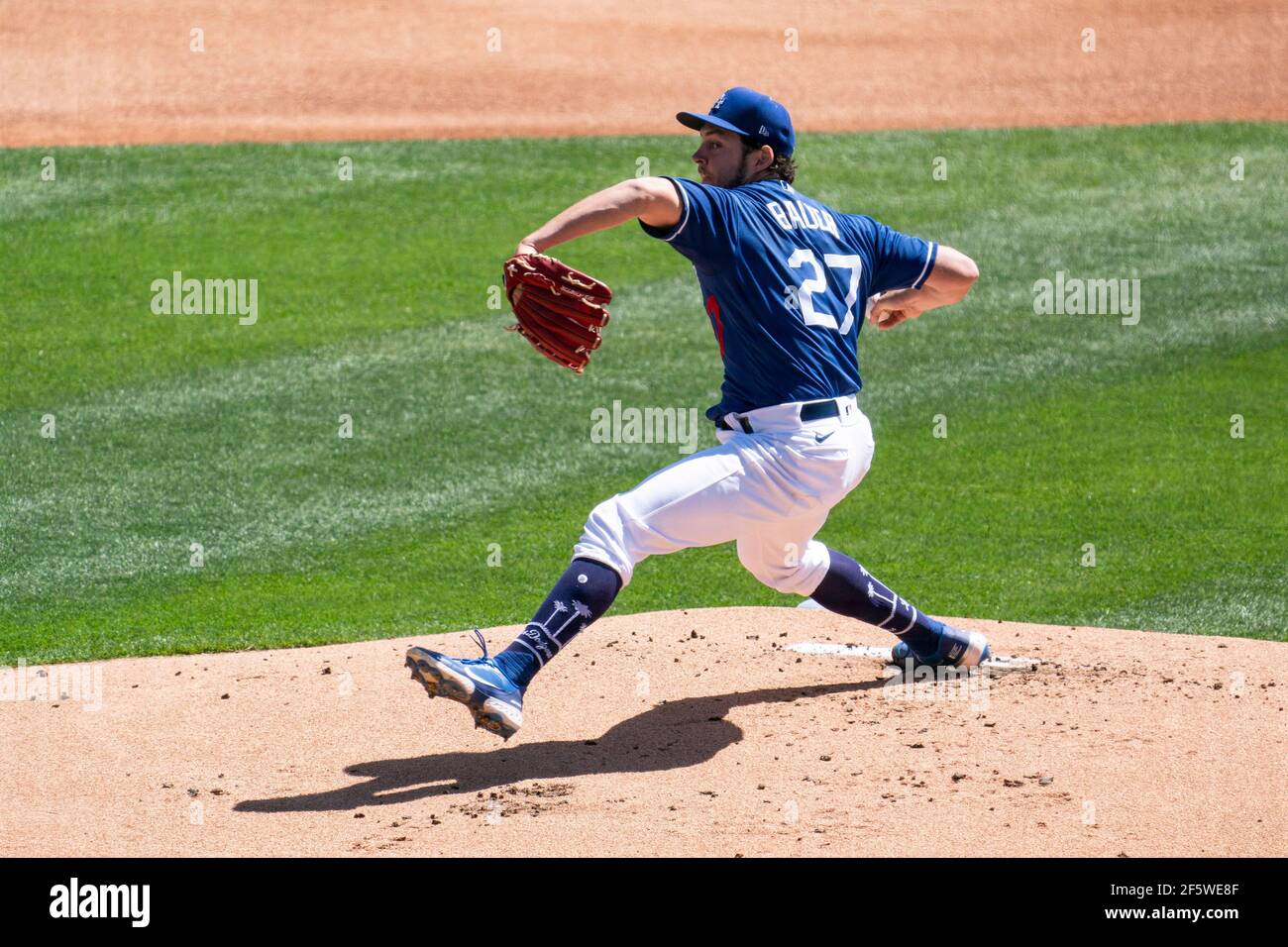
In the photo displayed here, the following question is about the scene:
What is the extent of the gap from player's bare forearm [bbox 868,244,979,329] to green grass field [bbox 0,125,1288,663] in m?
2.16

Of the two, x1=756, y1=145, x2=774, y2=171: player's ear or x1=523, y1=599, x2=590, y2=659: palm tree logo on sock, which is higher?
x1=756, y1=145, x2=774, y2=171: player's ear

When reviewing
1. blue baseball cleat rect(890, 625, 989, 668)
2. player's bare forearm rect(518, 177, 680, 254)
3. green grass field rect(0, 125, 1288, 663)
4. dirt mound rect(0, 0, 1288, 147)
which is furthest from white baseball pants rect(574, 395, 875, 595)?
dirt mound rect(0, 0, 1288, 147)

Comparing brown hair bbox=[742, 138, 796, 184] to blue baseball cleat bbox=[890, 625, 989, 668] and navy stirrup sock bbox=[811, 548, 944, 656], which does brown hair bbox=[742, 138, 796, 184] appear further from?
blue baseball cleat bbox=[890, 625, 989, 668]

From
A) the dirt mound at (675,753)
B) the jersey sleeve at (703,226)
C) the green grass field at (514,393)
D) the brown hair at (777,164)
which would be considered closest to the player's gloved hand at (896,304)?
the brown hair at (777,164)

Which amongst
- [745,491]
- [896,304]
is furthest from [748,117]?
[745,491]

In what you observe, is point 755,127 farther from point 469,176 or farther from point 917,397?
point 469,176

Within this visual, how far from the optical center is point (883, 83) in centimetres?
1842

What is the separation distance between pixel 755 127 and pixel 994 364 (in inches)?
261

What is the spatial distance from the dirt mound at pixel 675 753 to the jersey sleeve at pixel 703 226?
1.60 meters

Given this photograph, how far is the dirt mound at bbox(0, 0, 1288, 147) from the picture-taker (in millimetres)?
16938

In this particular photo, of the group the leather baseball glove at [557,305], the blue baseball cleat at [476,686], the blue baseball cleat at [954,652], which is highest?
the leather baseball glove at [557,305]

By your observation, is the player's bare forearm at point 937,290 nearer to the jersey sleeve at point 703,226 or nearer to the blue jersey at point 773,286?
the blue jersey at point 773,286

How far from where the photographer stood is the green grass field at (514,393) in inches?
306

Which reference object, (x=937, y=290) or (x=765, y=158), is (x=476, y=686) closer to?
(x=765, y=158)
